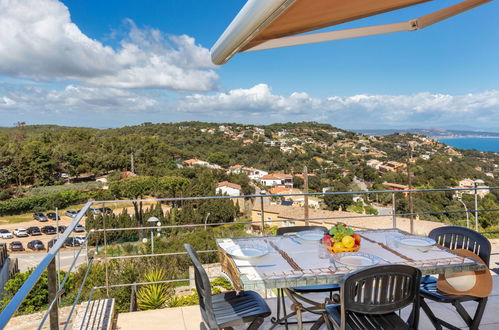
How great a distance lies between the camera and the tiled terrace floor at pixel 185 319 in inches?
101

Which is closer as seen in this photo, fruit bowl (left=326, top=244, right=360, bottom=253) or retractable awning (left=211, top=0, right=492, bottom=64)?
retractable awning (left=211, top=0, right=492, bottom=64)

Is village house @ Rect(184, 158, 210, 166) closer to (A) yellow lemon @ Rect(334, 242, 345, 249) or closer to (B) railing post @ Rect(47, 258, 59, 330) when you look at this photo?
(A) yellow lemon @ Rect(334, 242, 345, 249)

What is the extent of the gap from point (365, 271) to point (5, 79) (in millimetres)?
92852

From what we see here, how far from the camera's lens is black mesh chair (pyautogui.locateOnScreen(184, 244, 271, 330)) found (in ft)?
5.67

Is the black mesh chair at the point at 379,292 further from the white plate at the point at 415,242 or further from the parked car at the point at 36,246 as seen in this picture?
the parked car at the point at 36,246

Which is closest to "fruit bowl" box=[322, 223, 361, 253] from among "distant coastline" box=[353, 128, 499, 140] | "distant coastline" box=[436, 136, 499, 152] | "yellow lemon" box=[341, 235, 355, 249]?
"yellow lemon" box=[341, 235, 355, 249]

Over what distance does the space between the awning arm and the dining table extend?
1153 mm

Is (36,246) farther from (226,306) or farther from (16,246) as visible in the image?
(226,306)

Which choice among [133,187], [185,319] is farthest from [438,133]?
[185,319]

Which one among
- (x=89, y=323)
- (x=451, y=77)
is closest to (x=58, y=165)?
(x=451, y=77)

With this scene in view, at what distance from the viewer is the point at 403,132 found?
39.2 metres

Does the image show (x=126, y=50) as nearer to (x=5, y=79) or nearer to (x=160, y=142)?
(x=160, y=142)

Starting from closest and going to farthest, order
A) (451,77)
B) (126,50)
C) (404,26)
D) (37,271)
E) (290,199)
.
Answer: (37,271)
(404,26)
(451,77)
(290,199)
(126,50)

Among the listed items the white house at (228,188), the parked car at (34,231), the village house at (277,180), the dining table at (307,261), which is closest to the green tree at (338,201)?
the white house at (228,188)
